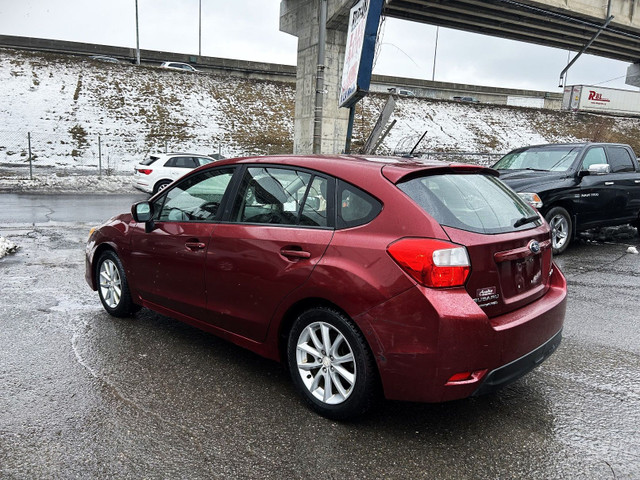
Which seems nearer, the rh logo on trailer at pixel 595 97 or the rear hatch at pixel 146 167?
the rear hatch at pixel 146 167

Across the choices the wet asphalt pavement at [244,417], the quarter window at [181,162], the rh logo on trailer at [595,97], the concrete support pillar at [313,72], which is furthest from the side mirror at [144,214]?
the rh logo on trailer at [595,97]

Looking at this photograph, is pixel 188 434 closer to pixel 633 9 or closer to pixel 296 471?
pixel 296 471

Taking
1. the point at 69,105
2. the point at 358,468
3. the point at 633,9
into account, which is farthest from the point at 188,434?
the point at 69,105

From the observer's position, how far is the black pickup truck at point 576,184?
8023 millimetres

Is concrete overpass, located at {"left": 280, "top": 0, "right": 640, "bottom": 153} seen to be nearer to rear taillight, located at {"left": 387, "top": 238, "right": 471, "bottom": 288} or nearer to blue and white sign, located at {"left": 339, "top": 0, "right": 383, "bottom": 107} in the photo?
blue and white sign, located at {"left": 339, "top": 0, "right": 383, "bottom": 107}

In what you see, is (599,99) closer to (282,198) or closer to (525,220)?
(525,220)

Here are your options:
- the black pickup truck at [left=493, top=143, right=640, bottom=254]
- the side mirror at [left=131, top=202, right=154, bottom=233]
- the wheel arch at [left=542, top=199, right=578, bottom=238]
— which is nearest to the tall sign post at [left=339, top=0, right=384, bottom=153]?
the black pickup truck at [left=493, top=143, right=640, bottom=254]

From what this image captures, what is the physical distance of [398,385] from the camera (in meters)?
2.74

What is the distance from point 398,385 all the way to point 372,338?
0.29 metres

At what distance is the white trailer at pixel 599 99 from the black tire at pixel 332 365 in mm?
51129

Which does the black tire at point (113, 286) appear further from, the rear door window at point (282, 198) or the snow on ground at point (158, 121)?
the snow on ground at point (158, 121)

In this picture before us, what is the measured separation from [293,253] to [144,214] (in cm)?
188

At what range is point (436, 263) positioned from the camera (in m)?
2.62

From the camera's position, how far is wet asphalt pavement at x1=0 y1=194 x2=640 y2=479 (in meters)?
2.60
